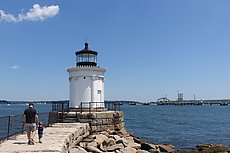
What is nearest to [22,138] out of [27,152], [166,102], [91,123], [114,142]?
[27,152]

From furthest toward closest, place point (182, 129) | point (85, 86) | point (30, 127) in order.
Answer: point (182, 129), point (85, 86), point (30, 127)

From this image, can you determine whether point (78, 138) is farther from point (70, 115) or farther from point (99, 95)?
point (99, 95)

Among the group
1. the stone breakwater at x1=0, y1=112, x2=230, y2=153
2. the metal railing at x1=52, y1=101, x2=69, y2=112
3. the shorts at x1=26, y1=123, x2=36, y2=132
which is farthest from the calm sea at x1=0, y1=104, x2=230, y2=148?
the shorts at x1=26, y1=123, x2=36, y2=132

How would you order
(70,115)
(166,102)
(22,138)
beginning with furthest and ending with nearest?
(166,102) < (70,115) < (22,138)

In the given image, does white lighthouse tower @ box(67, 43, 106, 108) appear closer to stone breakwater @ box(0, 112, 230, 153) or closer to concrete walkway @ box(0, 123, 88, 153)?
stone breakwater @ box(0, 112, 230, 153)

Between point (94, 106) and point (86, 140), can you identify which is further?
point (94, 106)

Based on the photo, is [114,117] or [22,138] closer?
[22,138]

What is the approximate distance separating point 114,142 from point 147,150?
2245 millimetres

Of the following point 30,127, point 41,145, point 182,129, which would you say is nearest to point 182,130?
point 182,129

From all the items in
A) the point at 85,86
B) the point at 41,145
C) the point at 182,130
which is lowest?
the point at 182,130

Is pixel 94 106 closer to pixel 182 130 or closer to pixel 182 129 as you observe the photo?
pixel 182 130

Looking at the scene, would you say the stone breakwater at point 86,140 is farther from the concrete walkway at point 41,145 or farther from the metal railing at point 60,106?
the metal railing at point 60,106

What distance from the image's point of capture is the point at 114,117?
15898 millimetres

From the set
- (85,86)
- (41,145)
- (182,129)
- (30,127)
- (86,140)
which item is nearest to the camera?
(41,145)
